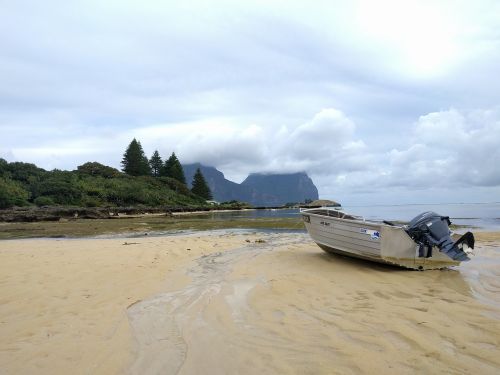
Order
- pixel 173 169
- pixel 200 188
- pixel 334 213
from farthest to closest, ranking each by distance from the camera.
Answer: pixel 200 188 → pixel 173 169 → pixel 334 213

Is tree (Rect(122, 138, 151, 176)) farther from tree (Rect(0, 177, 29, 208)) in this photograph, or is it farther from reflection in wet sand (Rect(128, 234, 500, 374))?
reflection in wet sand (Rect(128, 234, 500, 374))

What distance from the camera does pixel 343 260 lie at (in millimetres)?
11281

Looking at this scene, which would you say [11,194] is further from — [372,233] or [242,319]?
[242,319]

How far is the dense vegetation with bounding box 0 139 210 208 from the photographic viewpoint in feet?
158

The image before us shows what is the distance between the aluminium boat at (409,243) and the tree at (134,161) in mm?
80471

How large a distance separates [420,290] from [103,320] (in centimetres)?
613

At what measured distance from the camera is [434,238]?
408 inches

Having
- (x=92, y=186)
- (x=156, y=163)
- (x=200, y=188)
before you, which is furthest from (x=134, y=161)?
(x=92, y=186)

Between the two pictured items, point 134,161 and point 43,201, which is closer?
point 43,201

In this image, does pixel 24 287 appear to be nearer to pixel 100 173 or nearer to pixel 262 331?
pixel 262 331

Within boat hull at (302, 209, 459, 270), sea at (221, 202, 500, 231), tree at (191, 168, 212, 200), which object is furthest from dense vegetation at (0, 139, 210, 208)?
boat hull at (302, 209, 459, 270)

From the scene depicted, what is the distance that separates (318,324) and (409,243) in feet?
19.5

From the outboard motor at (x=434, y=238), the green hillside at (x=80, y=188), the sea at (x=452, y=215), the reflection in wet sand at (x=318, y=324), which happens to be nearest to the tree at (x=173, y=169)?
the green hillside at (x=80, y=188)

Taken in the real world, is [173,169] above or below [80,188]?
above
